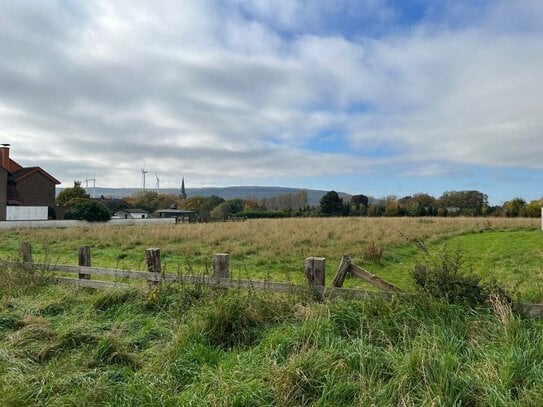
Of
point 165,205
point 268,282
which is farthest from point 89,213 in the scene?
point 165,205

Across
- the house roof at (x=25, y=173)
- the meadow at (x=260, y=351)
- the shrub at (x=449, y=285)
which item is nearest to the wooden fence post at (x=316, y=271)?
the meadow at (x=260, y=351)

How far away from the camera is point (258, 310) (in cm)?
563

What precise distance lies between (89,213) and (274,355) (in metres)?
52.4

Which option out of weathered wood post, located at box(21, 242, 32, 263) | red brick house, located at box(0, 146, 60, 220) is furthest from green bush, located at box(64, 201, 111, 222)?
weathered wood post, located at box(21, 242, 32, 263)

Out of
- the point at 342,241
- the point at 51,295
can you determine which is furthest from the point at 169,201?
the point at 51,295

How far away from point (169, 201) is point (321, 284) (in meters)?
119

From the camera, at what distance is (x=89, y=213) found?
51.5m

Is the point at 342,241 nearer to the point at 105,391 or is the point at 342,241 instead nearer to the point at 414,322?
the point at 414,322

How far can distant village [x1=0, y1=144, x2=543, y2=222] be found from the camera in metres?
52.5

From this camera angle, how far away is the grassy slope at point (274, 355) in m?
3.74

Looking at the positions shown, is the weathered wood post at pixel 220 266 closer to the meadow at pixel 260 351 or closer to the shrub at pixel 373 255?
the meadow at pixel 260 351

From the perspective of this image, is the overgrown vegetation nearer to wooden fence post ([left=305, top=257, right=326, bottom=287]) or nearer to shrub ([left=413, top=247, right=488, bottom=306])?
shrub ([left=413, top=247, right=488, bottom=306])

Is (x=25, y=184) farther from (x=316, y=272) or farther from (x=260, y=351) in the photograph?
(x=260, y=351)

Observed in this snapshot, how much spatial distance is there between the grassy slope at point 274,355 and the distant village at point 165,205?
166 ft
